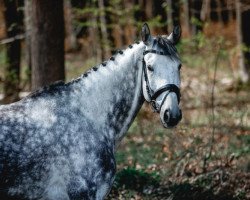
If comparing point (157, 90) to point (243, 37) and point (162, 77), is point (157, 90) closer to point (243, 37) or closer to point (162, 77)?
point (162, 77)

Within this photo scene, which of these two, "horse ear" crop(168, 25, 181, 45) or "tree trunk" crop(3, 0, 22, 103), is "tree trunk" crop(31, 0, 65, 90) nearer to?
"tree trunk" crop(3, 0, 22, 103)

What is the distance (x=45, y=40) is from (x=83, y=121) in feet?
12.4

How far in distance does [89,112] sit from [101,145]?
41 cm

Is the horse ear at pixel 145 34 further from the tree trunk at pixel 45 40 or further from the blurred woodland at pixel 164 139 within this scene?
the tree trunk at pixel 45 40

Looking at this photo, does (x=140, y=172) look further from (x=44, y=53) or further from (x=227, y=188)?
(x=44, y=53)

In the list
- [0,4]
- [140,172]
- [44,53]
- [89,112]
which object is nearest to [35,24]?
[44,53]

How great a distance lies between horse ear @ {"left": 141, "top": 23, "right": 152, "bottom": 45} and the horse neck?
5.6 inches

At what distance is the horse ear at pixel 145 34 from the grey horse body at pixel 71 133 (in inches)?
6.5

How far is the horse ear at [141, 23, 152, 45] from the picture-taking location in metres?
4.77

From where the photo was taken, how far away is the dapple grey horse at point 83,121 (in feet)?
14.4

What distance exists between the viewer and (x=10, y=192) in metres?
4.33

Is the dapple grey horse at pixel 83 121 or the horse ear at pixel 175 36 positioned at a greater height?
the horse ear at pixel 175 36

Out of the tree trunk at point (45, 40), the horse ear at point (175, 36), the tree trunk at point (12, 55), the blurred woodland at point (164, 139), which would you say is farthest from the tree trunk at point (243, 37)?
the horse ear at point (175, 36)

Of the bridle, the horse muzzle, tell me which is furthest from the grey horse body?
the horse muzzle
